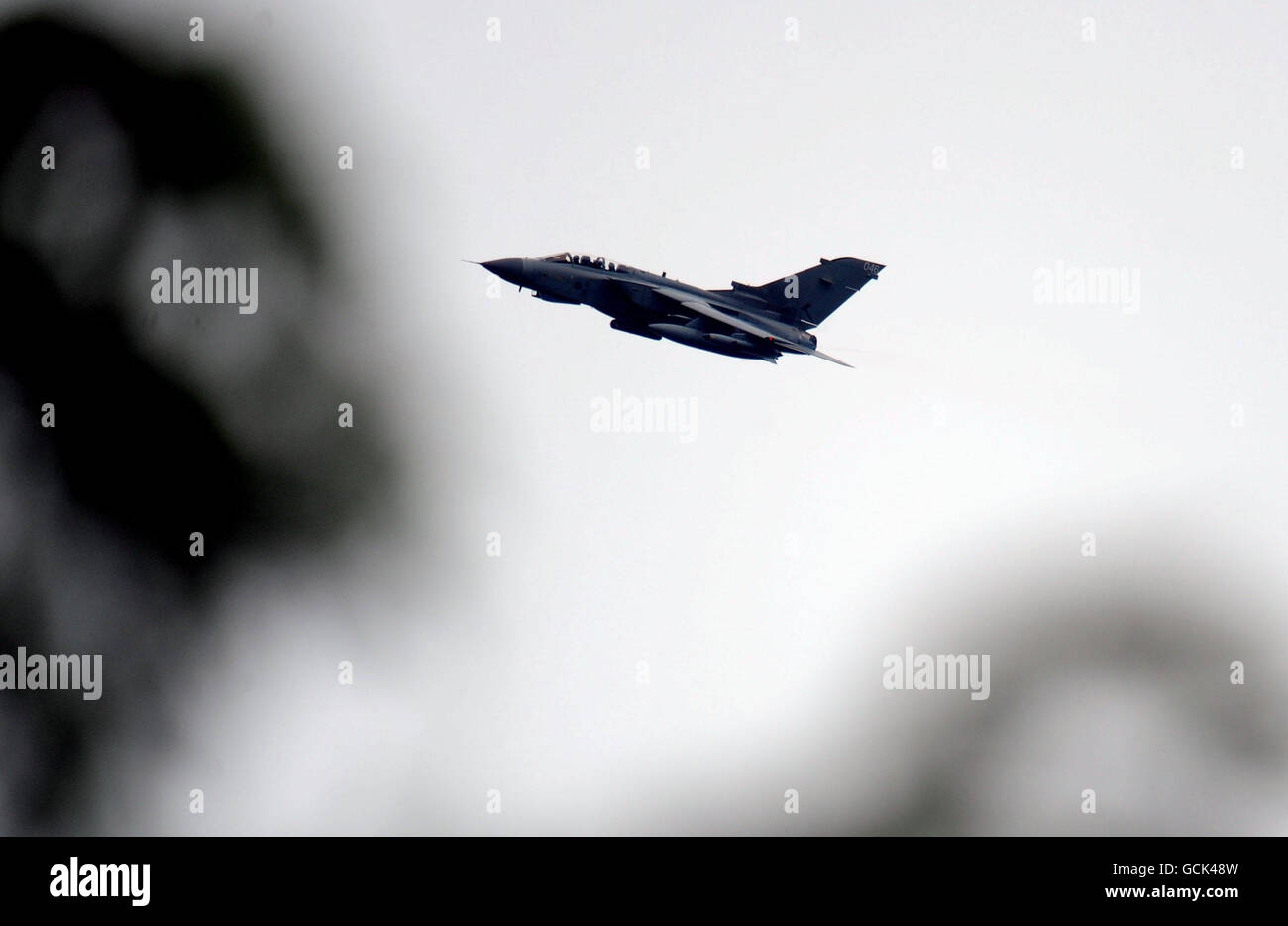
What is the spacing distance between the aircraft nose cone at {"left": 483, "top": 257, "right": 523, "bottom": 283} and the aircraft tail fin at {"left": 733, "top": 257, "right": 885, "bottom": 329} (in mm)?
6026

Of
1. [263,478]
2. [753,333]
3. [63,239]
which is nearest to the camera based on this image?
[753,333]

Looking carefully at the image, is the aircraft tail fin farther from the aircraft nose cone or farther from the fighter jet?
the aircraft nose cone

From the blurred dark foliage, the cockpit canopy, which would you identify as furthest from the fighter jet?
the blurred dark foliage

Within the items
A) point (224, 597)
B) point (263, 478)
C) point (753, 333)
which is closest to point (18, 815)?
point (224, 597)

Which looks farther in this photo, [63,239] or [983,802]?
[983,802]

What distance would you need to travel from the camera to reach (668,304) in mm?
30078

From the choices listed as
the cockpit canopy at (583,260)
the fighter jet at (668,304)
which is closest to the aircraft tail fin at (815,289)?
the fighter jet at (668,304)

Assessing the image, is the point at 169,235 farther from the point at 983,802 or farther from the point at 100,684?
the point at 983,802

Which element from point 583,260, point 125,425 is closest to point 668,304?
point 583,260

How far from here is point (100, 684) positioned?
34.1m

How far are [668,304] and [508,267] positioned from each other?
3.95 m

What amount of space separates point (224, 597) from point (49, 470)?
5.94 meters

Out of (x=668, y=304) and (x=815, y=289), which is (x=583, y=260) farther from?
(x=815, y=289)

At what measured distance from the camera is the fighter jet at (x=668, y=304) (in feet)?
95.0
